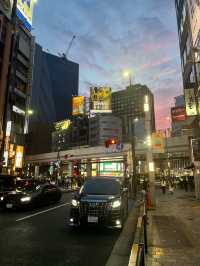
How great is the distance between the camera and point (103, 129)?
126688 mm

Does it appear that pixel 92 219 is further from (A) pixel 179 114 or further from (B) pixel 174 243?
(A) pixel 179 114

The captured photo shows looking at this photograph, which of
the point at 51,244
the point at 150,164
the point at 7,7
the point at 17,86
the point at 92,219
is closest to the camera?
the point at 51,244

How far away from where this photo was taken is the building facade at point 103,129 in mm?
125488

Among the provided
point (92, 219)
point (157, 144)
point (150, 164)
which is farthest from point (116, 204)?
point (157, 144)

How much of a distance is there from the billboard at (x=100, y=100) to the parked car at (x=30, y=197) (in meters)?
43.4

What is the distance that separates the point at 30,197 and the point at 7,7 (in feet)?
132

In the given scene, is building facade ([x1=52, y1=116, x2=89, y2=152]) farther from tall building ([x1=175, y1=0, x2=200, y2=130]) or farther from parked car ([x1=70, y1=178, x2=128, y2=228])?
parked car ([x1=70, y1=178, x2=128, y2=228])

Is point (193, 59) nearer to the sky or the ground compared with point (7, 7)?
nearer to the ground

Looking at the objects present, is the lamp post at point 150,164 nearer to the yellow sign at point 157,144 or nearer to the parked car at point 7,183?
the yellow sign at point 157,144

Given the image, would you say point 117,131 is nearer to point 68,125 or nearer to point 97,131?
point 97,131

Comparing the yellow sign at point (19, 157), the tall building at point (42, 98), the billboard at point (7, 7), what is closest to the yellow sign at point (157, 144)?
the billboard at point (7, 7)

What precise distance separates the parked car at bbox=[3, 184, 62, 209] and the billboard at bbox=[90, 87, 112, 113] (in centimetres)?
4336

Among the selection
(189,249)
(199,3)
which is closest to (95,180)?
(189,249)

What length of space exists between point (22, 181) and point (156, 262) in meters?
14.1
